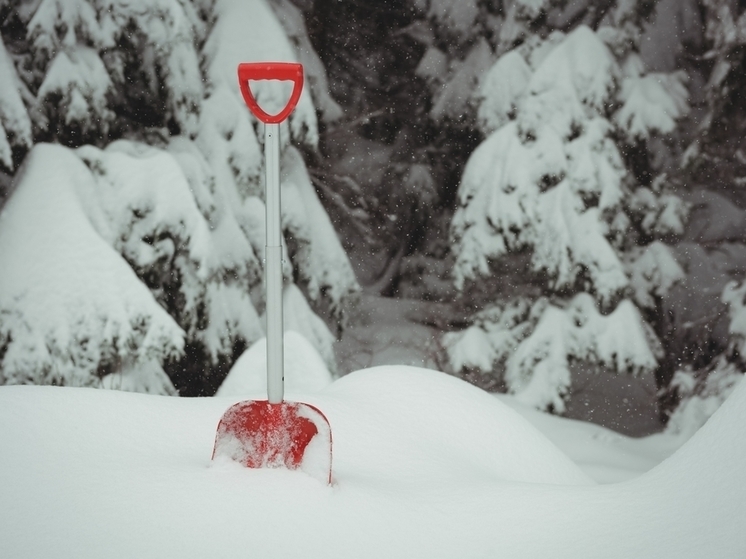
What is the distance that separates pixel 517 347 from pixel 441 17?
445 centimetres

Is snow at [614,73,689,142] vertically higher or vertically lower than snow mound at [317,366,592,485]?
higher

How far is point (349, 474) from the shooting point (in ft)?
6.77

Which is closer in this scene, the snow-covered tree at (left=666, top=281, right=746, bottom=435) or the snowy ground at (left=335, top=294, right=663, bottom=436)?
the snow-covered tree at (left=666, top=281, right=746, bottom=435)

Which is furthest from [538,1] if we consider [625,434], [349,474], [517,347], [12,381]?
[349,474]

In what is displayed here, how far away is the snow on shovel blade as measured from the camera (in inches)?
76.0

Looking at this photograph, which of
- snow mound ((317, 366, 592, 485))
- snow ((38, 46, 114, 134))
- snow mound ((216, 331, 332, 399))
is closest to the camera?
snow mound ((317, 366, 592, 485))

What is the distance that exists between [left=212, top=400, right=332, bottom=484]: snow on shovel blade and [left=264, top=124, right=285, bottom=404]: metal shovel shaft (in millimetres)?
70

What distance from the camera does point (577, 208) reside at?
7.67 meters

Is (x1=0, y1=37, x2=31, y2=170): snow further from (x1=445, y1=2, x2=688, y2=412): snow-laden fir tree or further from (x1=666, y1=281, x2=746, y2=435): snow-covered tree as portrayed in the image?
(x1=666, y1=281, x2=746, y2=435): snow-covered tree

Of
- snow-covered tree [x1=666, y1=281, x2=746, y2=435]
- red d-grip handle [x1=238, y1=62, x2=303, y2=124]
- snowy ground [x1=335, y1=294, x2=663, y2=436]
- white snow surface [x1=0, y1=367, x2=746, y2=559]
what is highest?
red d-grip handle [x1=238, y1=62, x2=303, y2=124]

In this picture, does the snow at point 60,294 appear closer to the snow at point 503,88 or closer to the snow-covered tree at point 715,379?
the snow at point 503,88

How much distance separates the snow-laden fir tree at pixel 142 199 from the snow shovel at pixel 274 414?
3.23 metres

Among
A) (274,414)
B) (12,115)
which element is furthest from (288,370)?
(12,115)

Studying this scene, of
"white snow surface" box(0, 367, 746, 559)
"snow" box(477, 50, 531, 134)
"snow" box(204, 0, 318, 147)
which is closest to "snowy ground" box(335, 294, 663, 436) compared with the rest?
"snow" box(477, 50, 531, 134)
